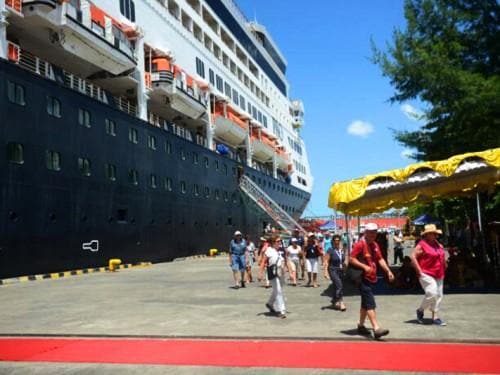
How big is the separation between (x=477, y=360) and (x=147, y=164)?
20.9m

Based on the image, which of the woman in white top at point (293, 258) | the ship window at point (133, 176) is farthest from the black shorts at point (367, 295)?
the ship window at point (133, 176)

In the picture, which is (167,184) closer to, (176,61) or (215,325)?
(176,61)

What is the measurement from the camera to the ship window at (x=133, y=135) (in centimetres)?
2364

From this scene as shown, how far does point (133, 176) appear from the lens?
2375 centimetres

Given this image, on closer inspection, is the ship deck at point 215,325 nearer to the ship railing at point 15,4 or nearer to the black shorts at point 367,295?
the black shorts at point 367,295

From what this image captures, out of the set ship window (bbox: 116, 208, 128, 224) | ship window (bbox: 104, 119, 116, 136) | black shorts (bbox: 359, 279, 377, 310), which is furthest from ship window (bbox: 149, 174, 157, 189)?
black shorts (bbox: 359, 279, 377, 310)

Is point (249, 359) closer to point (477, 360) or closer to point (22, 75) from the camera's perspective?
point (477, 360)

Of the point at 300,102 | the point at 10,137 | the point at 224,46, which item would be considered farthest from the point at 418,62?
the point at 300,102

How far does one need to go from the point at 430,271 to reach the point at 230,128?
30594 millimetres

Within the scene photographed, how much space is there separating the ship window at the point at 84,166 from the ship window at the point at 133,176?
3250mm

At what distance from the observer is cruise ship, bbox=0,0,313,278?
17.1 m

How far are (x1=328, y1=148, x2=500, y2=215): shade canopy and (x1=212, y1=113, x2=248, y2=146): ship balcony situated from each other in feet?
79.1

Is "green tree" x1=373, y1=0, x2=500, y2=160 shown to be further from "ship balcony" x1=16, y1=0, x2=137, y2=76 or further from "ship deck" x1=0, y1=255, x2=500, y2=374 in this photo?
"ship balcony" x1=16, y1=0, x2=137, y2=76

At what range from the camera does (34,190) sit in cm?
1712
